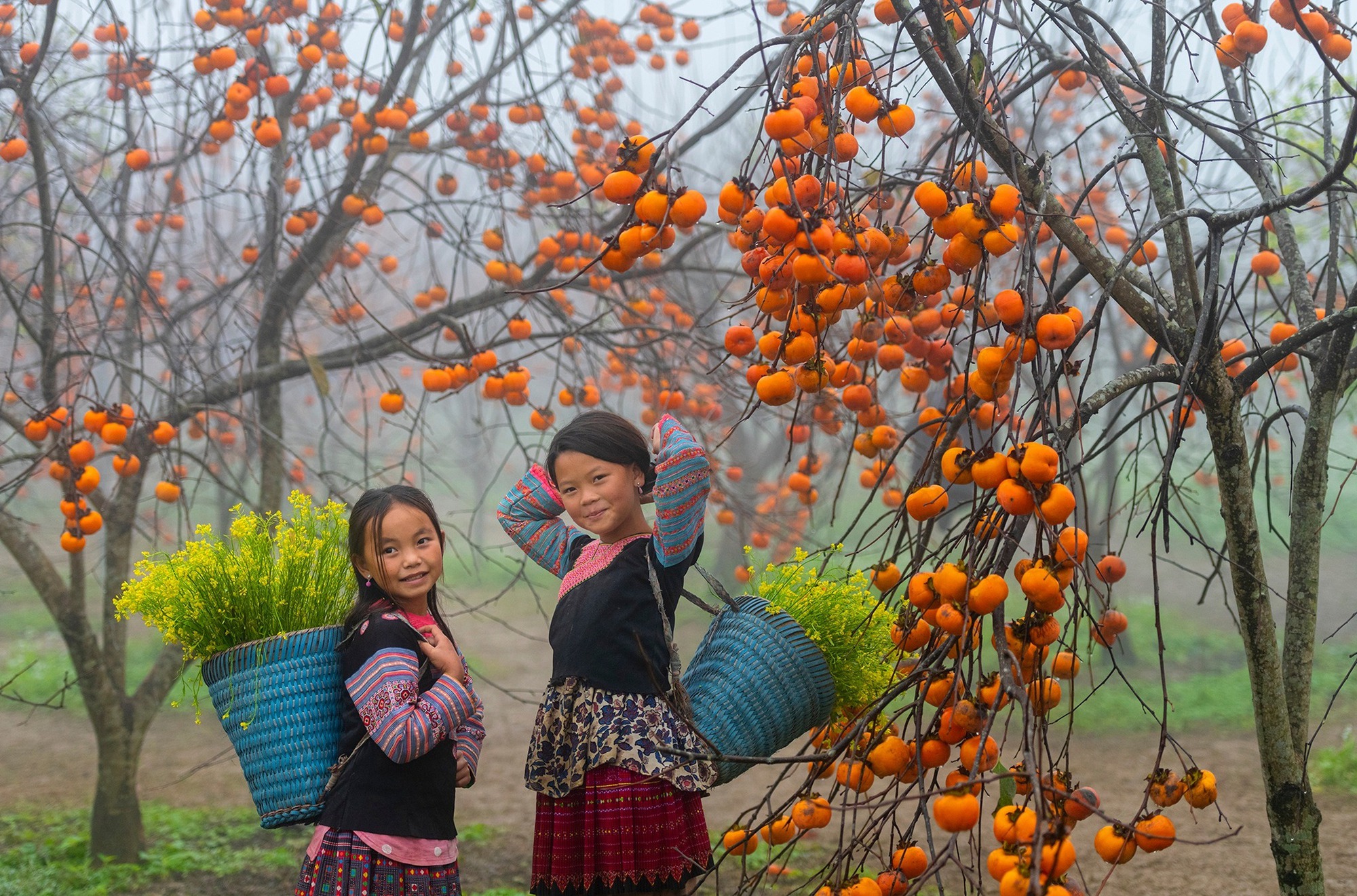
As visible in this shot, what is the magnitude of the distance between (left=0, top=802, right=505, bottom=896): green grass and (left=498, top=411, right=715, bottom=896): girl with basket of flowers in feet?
6.33

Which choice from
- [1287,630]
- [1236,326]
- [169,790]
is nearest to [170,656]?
[169,790]

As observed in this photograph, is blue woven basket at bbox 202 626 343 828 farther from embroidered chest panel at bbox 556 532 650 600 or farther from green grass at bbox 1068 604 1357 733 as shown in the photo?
green grass at bbox 1068 604 1357 733

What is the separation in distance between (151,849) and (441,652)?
2.94 metres

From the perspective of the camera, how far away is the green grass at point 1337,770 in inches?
175

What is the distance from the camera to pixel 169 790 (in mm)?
4938

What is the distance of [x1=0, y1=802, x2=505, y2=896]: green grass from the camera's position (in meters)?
3.49

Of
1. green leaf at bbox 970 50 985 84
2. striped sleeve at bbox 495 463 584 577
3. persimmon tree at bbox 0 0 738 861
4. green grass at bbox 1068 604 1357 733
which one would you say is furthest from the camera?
green grass at bbox 1068 604 1357 733

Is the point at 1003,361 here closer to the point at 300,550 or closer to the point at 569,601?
the point at 569,601

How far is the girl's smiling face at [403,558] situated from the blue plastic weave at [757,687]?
0.47 meters

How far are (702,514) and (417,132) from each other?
95.6 inches

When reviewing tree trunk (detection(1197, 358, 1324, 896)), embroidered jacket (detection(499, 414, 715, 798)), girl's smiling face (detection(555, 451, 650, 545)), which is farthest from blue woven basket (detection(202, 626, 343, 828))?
tree trunk (detection(1197, 358, 1324, 896))

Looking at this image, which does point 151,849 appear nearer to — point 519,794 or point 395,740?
point 519,794

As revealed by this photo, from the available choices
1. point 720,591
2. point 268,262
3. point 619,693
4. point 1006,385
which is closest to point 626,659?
point 619,693

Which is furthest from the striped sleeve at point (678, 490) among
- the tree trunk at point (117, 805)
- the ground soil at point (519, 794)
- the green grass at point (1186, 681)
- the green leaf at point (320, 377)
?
the green grass at point (1186, 681)
